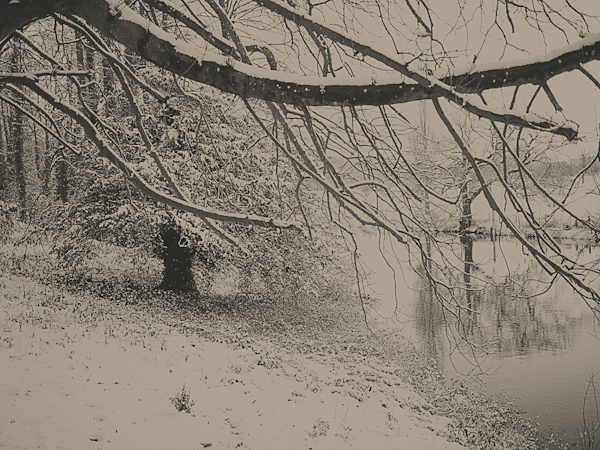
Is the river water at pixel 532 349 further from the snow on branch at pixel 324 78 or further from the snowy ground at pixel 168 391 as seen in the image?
the snow on branch at pixel 324 78

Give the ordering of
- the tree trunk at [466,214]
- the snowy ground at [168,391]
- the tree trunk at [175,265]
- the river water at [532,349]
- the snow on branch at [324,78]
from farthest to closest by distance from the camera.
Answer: the tree trunk at [175,265]
the river water at [532,349]
the snowy ground at [168,391]
the tree trunk at [466,214]
the snow on branch at [324,78]

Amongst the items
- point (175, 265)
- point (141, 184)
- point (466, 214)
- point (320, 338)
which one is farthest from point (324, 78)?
point (175, 265)

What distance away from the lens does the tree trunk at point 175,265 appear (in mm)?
14367

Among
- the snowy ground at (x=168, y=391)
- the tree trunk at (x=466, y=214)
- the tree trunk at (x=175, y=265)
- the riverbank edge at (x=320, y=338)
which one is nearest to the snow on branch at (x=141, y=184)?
the tree trunk at (x=466, y=214)

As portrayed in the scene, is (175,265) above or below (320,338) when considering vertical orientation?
above

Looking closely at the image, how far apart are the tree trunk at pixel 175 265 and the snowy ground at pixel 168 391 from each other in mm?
3596

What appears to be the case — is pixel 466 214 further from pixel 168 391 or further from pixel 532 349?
pixel 532 349

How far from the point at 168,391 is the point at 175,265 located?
317 inches

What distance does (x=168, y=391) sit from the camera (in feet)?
22.7

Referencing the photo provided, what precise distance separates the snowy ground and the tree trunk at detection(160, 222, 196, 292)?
11.8ft

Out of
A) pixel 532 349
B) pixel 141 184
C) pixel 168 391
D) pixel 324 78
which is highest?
pixel 324 78

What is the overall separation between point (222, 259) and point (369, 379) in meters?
6.41

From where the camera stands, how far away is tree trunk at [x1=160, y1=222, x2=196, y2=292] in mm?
14367

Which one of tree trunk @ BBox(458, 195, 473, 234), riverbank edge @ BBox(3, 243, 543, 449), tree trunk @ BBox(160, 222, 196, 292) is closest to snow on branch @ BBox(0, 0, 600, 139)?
tree trunk @ BBox(458, 195, 473, 234)
